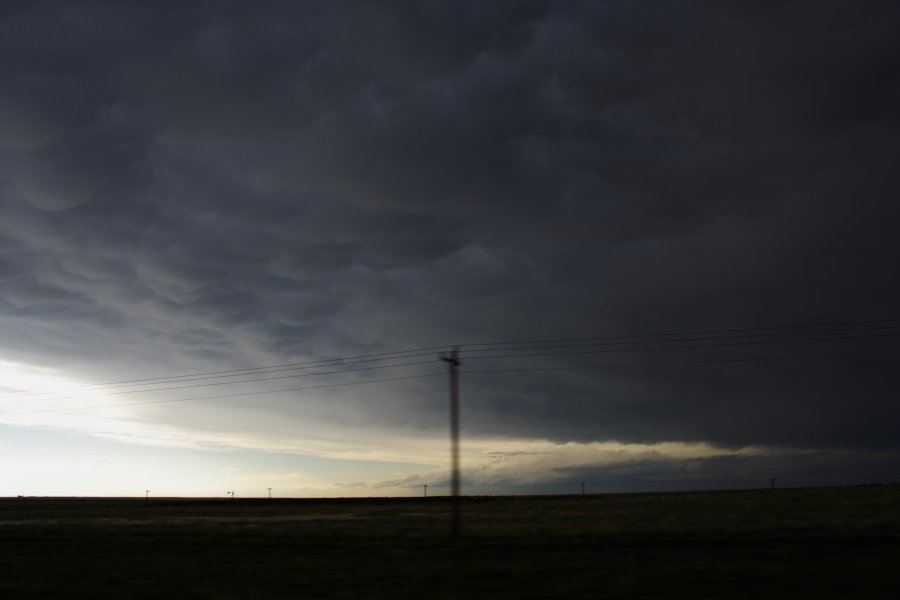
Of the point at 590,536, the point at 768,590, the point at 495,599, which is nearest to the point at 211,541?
the point at 590,536

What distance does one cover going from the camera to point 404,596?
2194 cm

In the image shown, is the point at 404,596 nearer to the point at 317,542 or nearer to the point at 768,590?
the point at 768,590

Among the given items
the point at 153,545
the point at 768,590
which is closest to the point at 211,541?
the point at 153,545

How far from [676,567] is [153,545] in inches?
1251

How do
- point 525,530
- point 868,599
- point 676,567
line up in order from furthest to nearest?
point 525,530 < point 676,567 < point 868,599

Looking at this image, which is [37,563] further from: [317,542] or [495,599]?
[495,599]

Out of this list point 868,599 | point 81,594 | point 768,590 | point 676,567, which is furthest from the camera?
point 676,567

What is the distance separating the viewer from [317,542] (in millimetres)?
40375

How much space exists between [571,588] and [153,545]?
98.2 ft

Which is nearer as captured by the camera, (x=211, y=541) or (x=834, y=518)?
(x=211, y=541)

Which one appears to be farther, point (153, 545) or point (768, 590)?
point (153, 545)

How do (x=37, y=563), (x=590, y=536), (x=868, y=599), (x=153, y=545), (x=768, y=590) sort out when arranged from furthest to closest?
(x=153, y=545), (x=590, y=536), (x=37, y=563), (x=768, y=590), (x=868, y=599)

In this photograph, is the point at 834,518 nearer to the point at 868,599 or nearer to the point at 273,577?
the point at 868,599

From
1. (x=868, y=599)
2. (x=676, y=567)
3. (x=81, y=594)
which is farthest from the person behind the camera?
(x=676, y=567)
